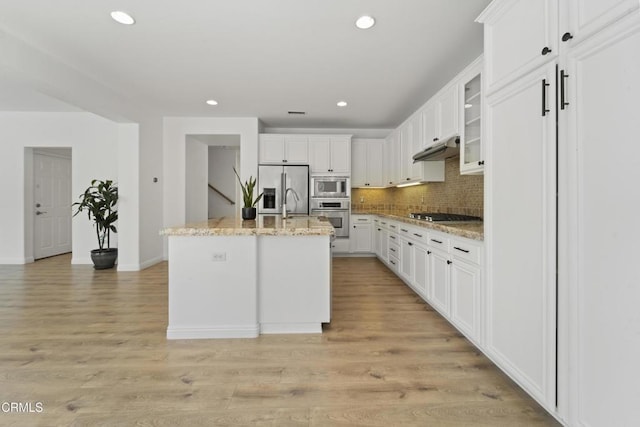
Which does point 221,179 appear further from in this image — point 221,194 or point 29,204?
point 29,204

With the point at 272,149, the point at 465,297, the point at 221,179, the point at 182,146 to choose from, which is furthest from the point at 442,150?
the point at 221,179

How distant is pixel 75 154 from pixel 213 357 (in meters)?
4.99

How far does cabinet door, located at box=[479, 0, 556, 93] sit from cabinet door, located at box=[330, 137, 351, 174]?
3557 millimetres

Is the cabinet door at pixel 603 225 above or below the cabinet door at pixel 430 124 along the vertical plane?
below

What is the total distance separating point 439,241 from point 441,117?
1.54m

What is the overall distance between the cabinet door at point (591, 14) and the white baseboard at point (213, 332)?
256cm

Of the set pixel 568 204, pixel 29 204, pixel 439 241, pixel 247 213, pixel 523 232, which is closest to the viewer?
Result: pixel 568 204

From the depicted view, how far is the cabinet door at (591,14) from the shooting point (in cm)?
104

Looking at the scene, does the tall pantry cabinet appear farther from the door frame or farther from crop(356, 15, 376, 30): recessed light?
the door frame

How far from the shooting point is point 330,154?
5383 mm

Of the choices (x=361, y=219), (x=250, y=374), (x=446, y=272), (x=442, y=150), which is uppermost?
(x=442, y=150)

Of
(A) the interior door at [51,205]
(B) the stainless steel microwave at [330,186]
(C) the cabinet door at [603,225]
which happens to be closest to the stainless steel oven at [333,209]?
(B) the stainless steel microwave at [330,186]

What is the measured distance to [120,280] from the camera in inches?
154

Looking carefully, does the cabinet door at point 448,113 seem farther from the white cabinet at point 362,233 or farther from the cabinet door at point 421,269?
the white cabinet at point 362,233
